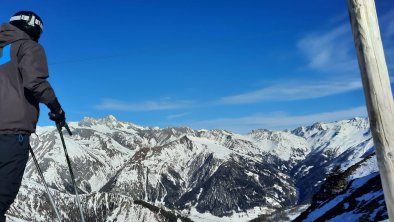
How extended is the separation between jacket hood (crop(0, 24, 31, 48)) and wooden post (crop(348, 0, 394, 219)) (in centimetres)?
534

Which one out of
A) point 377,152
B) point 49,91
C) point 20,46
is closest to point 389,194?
point 377,152

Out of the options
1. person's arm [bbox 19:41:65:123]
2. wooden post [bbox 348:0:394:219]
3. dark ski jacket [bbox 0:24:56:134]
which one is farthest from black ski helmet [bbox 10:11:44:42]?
wooden post [bbox 348:0:394:219]

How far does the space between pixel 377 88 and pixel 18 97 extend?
17.9 feet

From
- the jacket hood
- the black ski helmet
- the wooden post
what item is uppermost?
the black ski helmet

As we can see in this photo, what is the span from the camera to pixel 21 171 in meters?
7.07

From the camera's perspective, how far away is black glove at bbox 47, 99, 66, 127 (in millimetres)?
7248

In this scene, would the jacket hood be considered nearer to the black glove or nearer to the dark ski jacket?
the dark ski jacket

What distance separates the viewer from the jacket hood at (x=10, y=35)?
7.29m

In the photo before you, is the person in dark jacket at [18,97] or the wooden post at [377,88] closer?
the wooden post at [377,88]

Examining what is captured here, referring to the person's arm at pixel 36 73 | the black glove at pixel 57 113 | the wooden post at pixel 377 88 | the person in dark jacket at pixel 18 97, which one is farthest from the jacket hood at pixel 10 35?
the wooden post at pixel 377 88

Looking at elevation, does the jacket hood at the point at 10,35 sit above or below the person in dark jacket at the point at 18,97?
above

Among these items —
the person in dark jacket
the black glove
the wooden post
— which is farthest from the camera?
the black glove

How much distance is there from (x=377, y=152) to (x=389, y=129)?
0.35 metres

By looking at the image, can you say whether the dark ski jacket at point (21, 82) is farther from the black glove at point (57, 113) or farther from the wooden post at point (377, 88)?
the wooden post at point (377, 88)
